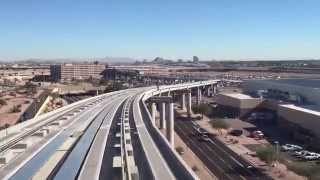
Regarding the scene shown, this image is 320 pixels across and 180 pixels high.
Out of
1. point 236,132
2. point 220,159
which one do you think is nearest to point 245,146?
point 236,132

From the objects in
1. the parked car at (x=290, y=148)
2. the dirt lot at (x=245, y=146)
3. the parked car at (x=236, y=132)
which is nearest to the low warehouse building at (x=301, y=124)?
the parked car at (x=290, y=148)

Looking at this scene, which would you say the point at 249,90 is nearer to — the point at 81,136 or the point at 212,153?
the point at 212,153

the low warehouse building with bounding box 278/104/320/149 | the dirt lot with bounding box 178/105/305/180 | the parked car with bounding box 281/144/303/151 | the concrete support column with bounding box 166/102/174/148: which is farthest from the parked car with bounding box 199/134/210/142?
the low warehouse building with bounding box 278/104/320/149

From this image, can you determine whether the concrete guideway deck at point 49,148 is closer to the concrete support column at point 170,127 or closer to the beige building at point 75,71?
the concrete support column at point 170,127

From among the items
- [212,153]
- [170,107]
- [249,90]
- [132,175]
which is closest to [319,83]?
[249,90]

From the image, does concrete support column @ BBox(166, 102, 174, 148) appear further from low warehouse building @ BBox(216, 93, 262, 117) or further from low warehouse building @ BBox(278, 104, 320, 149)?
low warehouse building @ BBox(216, 93, 262, 117)

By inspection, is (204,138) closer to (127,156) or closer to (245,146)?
(245,146)
